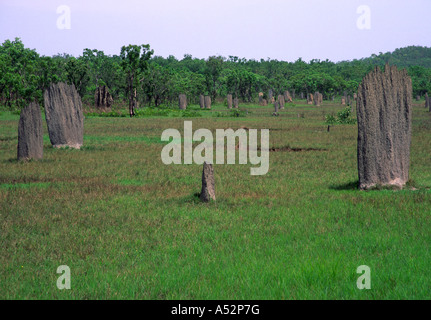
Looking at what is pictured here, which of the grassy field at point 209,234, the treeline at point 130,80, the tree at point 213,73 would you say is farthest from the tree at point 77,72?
the grassy field at point 209,234

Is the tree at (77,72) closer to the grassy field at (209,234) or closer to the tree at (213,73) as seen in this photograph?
the tree at (213,73)

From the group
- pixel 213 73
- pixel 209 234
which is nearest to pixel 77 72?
pixel 213 73

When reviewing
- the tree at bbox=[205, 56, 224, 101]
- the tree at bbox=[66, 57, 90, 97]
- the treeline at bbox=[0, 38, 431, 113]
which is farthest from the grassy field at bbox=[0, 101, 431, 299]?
the tree at bbox=[205, 56, 224, 101]

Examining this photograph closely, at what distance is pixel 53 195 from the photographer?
1611 centimetres

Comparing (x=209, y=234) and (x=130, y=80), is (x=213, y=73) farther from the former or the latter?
(x=209, y=234)

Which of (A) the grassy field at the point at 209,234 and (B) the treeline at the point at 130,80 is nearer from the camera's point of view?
(A) the grassy field at the point at 209,234

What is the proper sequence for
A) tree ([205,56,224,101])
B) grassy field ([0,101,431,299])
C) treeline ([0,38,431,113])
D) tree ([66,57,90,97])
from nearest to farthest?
1. grassy field ([0,101,431,299])
2. treeline ([0,38,431,113])
3. tree ([66,57,90,97])
4. tree ([205,56,224,101])

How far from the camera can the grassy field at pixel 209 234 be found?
28.1 ft

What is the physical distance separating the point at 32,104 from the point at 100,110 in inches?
1606

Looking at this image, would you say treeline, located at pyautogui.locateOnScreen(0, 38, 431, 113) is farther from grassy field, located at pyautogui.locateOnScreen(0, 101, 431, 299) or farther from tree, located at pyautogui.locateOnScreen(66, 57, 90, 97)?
grassy field, located at pyautogui.locateOnScreen(0, 101, 431, 299)

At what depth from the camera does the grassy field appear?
28.1 ft

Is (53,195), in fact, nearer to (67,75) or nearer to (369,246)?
(369,246)

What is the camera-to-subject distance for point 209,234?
11.7 metres

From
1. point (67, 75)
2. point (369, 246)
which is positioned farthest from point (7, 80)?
point (369, 246)
